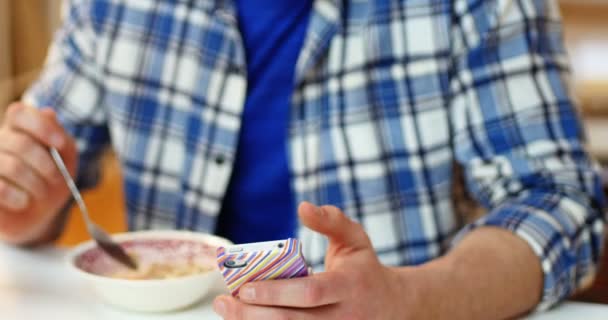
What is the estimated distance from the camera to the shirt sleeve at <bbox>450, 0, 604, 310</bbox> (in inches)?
39.9

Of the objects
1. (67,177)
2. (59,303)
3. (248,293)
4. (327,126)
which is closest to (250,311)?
(248,293)

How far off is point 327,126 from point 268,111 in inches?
3.9

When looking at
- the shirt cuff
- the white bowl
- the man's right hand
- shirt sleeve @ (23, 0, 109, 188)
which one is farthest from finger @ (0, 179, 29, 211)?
the shirt cuff

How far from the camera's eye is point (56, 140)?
1.04 meters

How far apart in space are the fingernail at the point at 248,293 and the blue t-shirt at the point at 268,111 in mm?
555

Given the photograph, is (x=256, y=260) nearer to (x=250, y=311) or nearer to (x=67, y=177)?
(x=250, y=311)

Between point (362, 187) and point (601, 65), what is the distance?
267 cm

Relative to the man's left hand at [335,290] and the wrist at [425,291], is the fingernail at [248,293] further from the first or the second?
the wrist at [425,291]

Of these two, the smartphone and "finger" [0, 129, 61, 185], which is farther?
"finger" [0, 129, 61, 185]

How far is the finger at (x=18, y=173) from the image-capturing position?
1031mm

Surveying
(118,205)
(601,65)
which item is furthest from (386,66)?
(601,65)

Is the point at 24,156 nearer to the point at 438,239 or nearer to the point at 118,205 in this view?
the point at 438,239

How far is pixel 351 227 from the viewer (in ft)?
2.53

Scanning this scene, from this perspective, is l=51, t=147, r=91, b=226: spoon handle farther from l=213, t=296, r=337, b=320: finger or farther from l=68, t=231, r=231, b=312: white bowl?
l=213, t=296, r=337, b=320: finger
